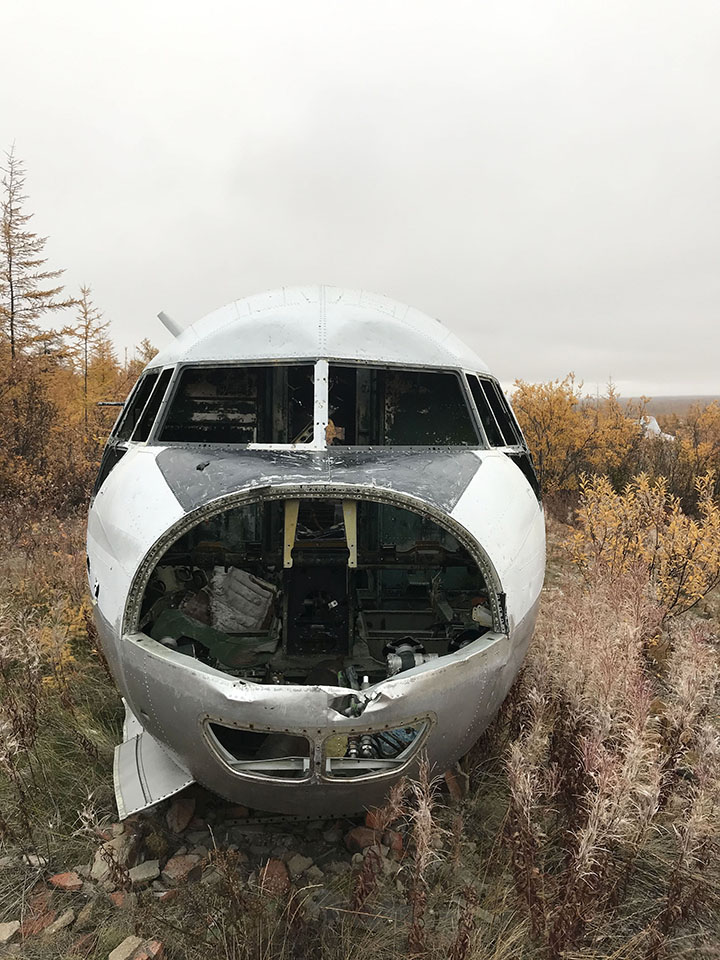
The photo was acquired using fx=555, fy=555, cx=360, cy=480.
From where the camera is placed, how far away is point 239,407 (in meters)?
5.07

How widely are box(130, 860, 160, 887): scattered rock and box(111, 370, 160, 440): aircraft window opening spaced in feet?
9.62

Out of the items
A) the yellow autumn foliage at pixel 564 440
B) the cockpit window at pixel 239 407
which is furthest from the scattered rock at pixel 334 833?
the yellow autumn foliage at pixel 564 440

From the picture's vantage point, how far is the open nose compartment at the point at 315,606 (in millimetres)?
3164

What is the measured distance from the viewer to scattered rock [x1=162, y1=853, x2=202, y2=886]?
2.93 m

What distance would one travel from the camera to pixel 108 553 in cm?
293

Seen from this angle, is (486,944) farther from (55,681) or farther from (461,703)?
(55,681)

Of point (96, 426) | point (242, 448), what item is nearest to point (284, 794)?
point (242, 448)

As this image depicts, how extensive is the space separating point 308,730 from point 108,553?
57.0 inches

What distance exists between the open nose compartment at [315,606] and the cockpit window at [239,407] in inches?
27.1

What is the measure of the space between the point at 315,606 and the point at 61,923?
2.26 m

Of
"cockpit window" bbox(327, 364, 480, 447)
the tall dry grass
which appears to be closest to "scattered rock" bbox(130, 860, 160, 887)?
the tall dry grass

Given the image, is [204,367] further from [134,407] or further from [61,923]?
[61,923]

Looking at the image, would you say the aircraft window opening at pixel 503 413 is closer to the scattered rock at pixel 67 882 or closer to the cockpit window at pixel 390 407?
the cockpit window at pixel 390 407

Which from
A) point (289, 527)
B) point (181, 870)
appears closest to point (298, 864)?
point (181, 870)
